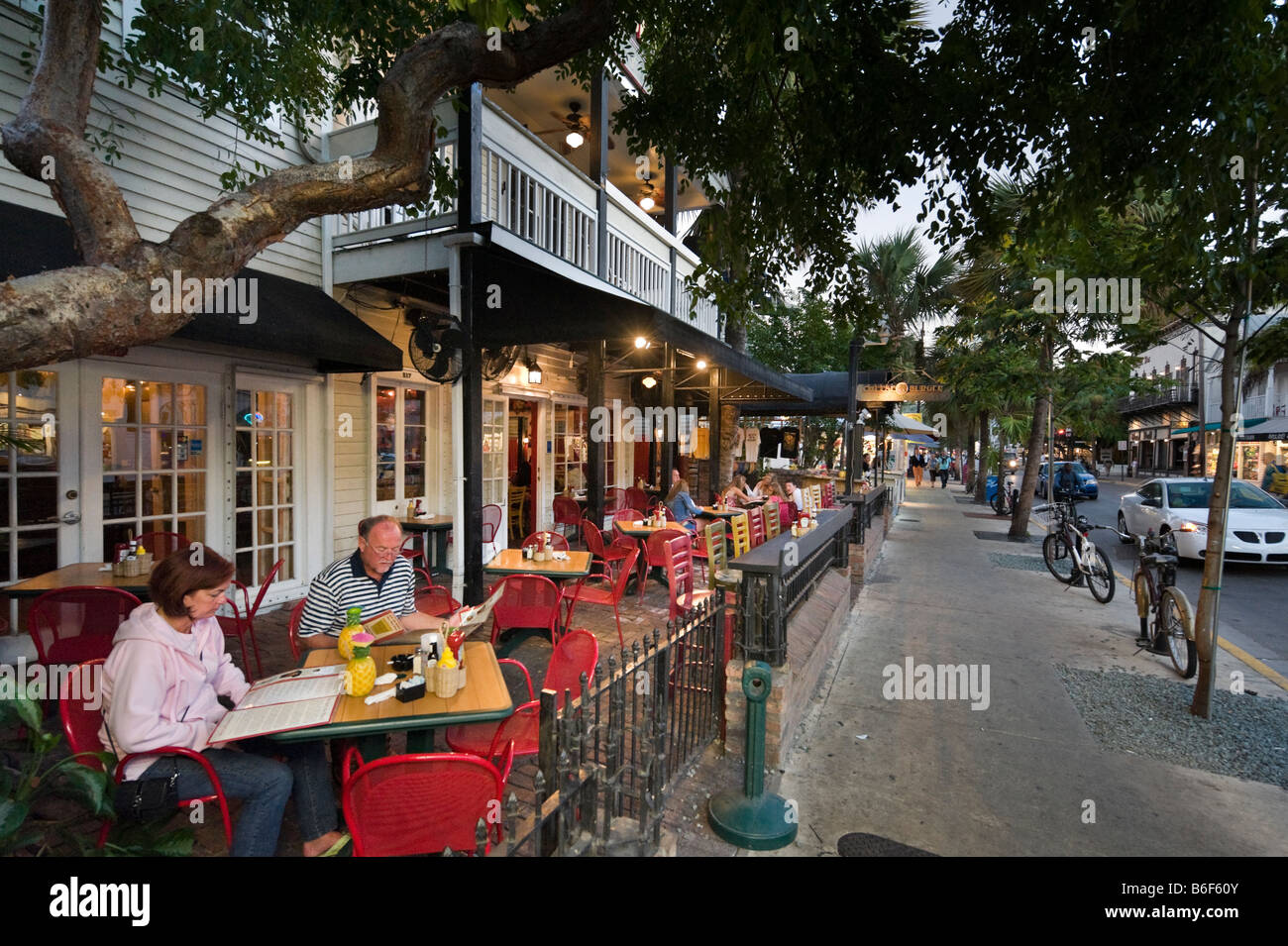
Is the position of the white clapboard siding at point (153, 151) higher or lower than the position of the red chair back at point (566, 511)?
higher

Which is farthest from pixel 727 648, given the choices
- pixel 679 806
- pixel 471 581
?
pixel 471 581

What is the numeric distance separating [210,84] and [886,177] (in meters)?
5.38

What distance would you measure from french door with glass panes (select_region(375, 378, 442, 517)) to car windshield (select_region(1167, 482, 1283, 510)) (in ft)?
43.3

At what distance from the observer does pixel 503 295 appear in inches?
253

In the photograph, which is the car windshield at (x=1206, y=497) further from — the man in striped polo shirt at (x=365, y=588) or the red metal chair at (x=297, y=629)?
the red metal chair at (x=297, y=629)

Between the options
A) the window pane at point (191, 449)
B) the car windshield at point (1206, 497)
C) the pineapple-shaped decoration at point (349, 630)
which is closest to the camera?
the pineapple-shaped decoration at point (349, 630)

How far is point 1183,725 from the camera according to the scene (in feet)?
14.6

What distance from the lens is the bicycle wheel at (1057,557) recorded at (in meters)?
9.35

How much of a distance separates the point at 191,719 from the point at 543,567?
3.19m

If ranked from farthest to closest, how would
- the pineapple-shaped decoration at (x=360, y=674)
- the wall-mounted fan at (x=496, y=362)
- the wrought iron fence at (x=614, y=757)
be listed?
the wall-mounted fan at (x=496, y=362) < the pineapple-shaped decoration at (x=360, y=674) < the wrought iron fence at (x=614, y=757)

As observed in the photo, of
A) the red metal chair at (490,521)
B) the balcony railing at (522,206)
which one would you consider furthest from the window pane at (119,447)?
the red metal chair at (490,521)

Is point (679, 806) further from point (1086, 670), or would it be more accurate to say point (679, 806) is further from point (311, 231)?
point (311, 231)

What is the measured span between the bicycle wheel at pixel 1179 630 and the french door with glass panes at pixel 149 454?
927 cm

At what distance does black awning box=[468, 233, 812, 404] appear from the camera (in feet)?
18.7
